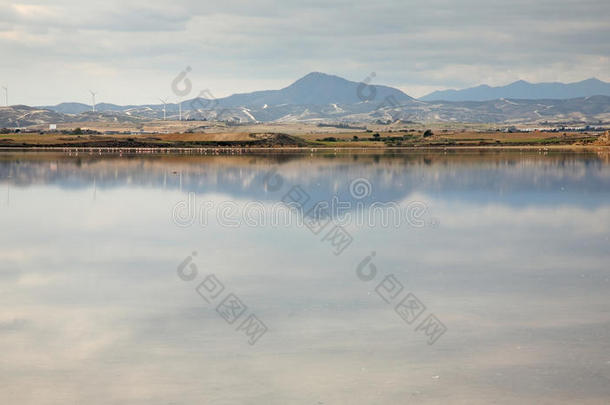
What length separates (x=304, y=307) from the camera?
18734mm

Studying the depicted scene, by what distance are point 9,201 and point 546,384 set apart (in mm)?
40118

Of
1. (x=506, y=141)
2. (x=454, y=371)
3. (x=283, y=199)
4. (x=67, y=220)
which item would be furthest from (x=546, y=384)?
(x=506, y=141)

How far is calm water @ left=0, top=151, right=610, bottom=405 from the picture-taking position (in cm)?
1349

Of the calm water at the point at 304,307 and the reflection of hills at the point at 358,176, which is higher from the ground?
the calm water at the point at 304,307

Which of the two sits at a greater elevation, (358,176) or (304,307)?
(304,307)

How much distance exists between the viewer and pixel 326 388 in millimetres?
13273

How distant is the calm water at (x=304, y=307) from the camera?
13492 mm

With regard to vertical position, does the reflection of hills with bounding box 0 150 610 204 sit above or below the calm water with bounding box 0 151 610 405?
below

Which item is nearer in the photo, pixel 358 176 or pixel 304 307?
pixel 304 307

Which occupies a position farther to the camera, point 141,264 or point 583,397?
point 141,264

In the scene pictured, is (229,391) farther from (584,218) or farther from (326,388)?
(584,218)

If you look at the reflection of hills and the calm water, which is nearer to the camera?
the calm water

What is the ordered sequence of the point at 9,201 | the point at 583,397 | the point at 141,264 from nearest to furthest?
the point at 583,397, the point at 141,264, the point at 9,201

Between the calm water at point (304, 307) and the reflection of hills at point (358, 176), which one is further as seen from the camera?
the reflection of hills at point (358, 176)
